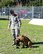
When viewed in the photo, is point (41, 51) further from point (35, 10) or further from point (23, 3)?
point (23, 3)

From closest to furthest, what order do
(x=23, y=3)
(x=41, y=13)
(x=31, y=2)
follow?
(x=41, y=13) → (x=31, y=2) → (x=23, y=3)

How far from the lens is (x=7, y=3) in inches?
2527

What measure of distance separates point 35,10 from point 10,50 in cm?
3426

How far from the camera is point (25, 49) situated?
36.1 feet

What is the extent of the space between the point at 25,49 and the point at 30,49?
22 centimetres

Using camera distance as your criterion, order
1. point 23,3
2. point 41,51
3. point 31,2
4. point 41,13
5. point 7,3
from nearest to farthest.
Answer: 1. point 41,51
2. point 41,13
3. point 7,3
4. point 31,2
5. point 23,3

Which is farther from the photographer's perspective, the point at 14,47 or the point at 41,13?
the point at 41,13

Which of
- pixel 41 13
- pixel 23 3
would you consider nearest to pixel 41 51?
pixel 41 13

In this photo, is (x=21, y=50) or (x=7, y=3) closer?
(x=21, y=50)

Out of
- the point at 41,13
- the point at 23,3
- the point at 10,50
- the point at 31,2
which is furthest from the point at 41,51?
the point at 23,3

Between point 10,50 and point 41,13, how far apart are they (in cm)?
3281

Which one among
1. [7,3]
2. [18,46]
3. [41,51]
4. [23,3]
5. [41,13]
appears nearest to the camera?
[41,51]

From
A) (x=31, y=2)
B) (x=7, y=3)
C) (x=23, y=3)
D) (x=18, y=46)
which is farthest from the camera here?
(x=23, y=3)

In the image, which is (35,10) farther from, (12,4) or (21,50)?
(21,50)
